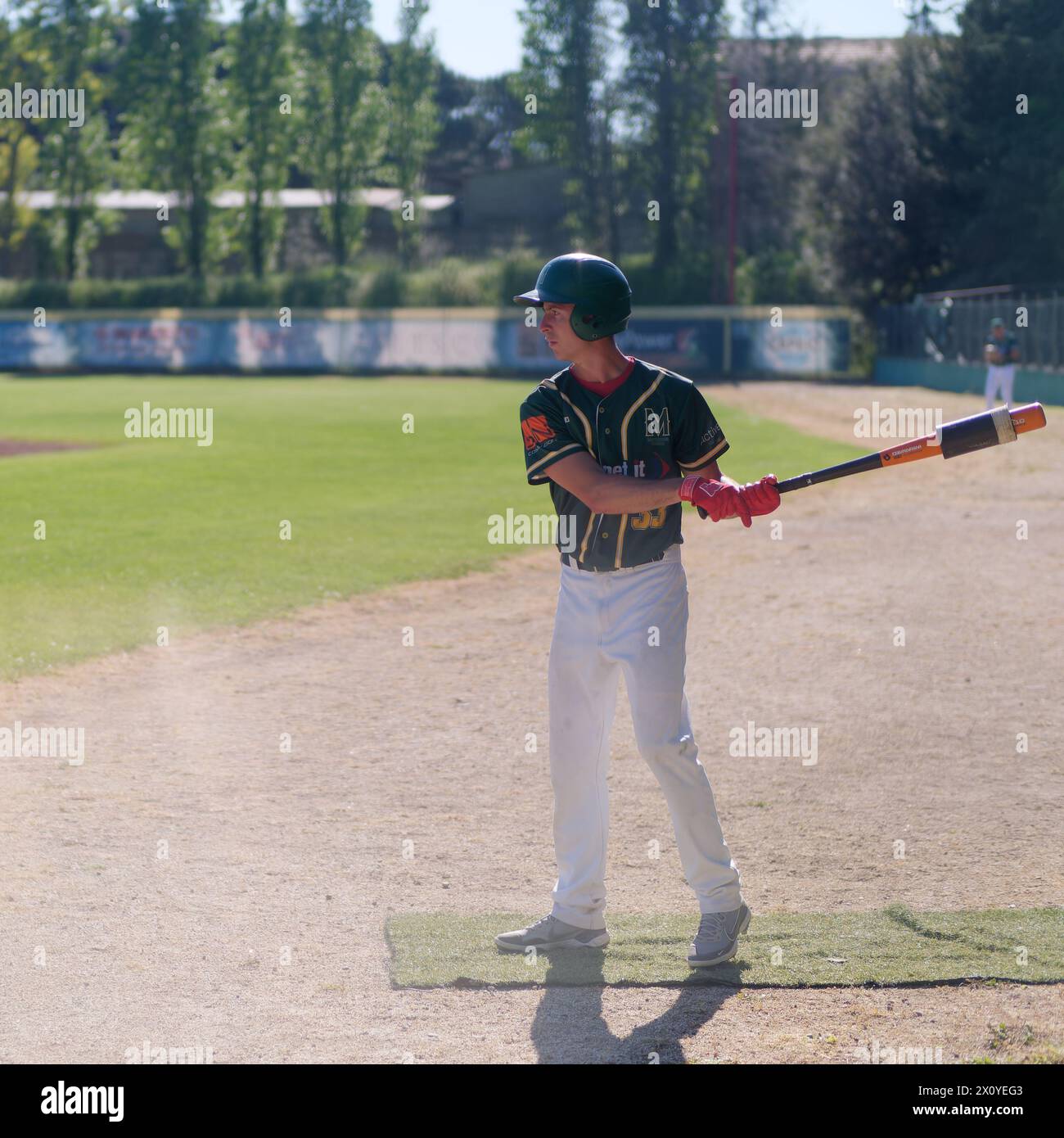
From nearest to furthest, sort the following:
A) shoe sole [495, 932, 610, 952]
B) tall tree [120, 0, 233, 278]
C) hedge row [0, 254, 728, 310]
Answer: shoe sole [495, 932, 610, 952] < hedge row [0, 254, 728, 310] < tall tree [120, 0, 233, 278]

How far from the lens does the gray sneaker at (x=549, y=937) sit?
4.97 meters

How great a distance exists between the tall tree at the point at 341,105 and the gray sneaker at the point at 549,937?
60749 mm

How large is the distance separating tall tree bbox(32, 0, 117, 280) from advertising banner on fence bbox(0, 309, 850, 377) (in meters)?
13.7

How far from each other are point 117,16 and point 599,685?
64068mm

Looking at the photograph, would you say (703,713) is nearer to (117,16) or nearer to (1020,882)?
(1020,882)

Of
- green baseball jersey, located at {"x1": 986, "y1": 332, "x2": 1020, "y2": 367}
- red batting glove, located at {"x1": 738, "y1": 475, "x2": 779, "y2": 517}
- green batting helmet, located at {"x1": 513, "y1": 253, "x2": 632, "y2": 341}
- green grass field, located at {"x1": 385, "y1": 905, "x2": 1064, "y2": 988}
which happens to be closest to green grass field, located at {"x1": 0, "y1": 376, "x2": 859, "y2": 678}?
green baseball jersey, located at {"x1": 986, "y1": 332, "x2": 1020, "y2": 367}

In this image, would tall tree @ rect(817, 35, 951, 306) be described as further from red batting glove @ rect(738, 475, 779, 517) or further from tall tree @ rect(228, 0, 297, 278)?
red batting glove @ rect(738, 475, 779, 517)

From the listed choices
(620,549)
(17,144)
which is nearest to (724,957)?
(620,549)

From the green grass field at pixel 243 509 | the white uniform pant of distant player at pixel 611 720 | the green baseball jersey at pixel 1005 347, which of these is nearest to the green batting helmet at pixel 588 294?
the white uniform pant of distant player at pixel 611 720

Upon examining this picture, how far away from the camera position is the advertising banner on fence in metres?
47.6
